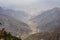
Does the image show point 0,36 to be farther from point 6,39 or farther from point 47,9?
point 47,9

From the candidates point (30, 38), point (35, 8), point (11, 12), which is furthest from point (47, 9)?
point (30, 38)

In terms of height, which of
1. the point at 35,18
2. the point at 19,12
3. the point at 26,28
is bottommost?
the point at 26,28

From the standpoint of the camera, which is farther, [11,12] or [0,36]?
[11,12]

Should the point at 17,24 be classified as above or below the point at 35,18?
below

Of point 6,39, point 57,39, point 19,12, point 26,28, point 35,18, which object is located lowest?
point 6,39

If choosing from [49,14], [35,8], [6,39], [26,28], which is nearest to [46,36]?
[26,28]

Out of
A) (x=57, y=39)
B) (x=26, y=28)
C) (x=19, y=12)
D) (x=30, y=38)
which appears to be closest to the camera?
(x=57, y=39)

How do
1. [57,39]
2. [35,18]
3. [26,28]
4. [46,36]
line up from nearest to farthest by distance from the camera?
1. [57,39]
2. [46,36]
3. [26,28]
4. [35,18]

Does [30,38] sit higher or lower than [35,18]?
lower

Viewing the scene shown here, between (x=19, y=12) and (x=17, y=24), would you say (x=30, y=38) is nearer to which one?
(x=17, y=24)

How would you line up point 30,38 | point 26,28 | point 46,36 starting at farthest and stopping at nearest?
point 26,28
point 30,38
point 46,36
